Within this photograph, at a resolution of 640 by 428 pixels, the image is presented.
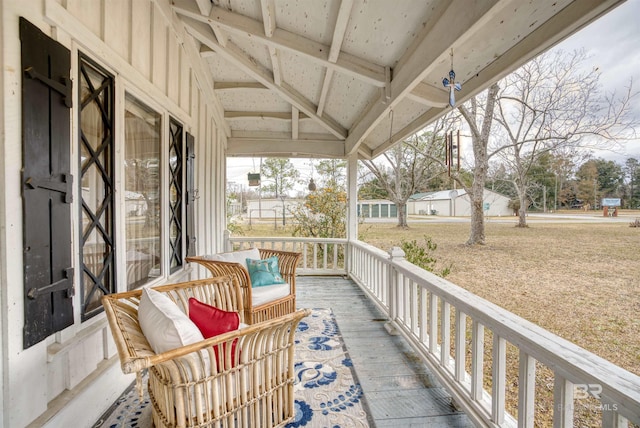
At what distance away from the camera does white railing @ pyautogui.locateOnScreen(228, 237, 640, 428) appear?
3.12 ft

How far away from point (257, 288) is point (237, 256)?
0.53 metres

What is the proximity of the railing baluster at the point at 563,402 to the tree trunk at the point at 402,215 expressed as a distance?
96.0 inches

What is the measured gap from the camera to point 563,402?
3.64 feet

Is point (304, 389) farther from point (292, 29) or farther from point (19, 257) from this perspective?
point (292, 29)

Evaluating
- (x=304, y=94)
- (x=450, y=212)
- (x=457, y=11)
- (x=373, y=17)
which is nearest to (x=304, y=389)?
(x=450, y=212)

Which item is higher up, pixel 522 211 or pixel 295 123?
pixel 295 123

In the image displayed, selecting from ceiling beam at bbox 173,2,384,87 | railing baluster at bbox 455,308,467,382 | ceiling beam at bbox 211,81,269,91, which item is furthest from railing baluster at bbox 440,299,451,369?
ceiling beam at bbox 211,81,269,91

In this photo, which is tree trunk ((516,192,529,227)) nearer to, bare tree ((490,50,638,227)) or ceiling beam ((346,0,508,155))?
bare tree ((490,50,638,227))

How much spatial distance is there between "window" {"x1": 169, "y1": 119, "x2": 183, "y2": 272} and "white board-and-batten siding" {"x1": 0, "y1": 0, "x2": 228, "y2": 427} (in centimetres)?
18

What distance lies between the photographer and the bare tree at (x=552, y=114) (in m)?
1.31

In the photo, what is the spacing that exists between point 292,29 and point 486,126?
1871 mm

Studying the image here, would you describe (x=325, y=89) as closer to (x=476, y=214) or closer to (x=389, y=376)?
(x=476, y=214)

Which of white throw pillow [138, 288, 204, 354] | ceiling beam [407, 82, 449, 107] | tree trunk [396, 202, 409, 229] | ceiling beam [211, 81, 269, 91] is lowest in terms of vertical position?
white throw pillow [138, 288, 204, 354]

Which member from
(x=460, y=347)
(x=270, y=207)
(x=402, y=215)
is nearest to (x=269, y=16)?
(x=402, y=215)
